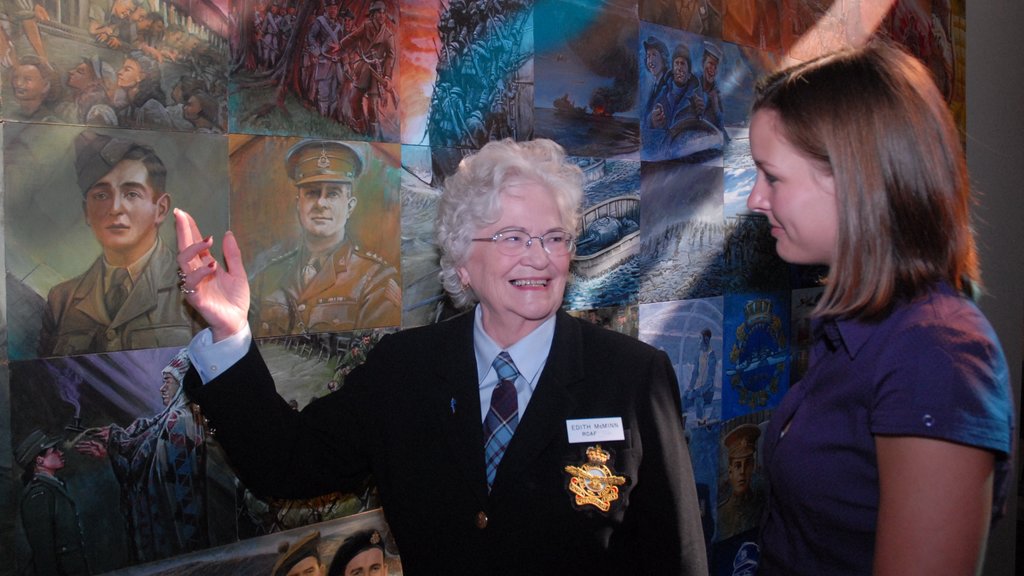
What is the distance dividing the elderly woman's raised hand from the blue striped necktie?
0.60m

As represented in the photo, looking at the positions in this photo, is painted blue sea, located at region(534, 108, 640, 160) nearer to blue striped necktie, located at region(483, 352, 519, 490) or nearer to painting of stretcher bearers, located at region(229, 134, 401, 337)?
painting of stretcher bearers, located at region(229, 134, 401, 337)

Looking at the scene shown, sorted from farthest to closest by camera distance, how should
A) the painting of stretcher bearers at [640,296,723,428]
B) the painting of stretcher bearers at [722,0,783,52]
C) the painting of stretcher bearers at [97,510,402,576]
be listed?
1. the painting of stretcher bearers at [722,0,783,52]
2. the painting of stretcher bearers at [640,296,723,428]
3. the painting of stretcher bearers at [97,510,402,576]

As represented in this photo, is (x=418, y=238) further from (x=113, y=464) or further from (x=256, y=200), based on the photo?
(x=113, y=464)

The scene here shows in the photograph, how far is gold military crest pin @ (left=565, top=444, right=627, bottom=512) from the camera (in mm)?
1651

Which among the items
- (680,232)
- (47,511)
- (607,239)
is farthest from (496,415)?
(680,232)

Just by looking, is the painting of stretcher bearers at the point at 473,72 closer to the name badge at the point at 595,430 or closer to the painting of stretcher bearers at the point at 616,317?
the painting of stretcher bearers at the point at 616,317

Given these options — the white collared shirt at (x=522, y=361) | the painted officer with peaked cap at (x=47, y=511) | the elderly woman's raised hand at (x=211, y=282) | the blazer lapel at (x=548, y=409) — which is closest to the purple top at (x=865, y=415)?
the blazer lapel at (x=548, y=409)

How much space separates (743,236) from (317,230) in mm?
2411

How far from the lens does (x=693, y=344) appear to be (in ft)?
11.6

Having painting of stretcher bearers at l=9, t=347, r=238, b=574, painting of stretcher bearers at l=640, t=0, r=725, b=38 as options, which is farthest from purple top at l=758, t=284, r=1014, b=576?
painting of stretcher bearers at l=640, t=0, r=725, b=38

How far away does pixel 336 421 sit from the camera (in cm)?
182

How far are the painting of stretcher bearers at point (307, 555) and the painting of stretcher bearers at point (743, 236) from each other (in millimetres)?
2194

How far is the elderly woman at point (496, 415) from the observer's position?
1634 mm

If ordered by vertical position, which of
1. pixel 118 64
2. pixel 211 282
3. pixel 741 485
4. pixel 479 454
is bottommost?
pixel 741 485
